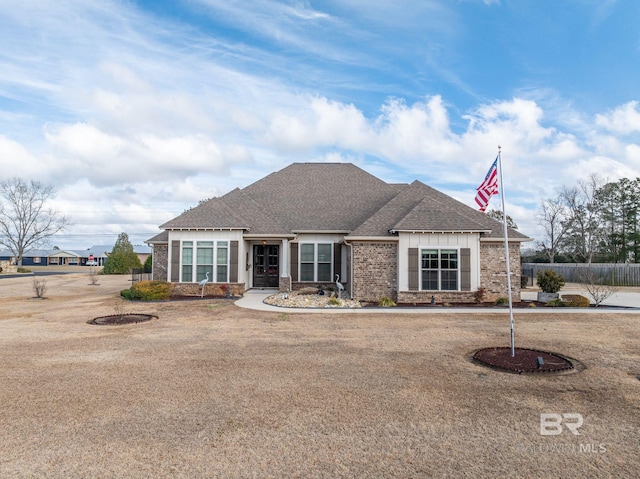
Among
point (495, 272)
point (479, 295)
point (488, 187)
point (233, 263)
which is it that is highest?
point (488, 187)

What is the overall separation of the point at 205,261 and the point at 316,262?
5695 mm

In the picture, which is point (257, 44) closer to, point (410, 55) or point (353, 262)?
point (410, 55)

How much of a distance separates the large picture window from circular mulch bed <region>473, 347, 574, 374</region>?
1287 cm

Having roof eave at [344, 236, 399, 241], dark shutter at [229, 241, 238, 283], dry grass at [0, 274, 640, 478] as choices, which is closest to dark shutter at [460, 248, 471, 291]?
roof eave at [344, 236, 399, 241]

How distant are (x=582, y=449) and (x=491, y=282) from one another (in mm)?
12716

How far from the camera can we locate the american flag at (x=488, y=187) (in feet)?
30.4

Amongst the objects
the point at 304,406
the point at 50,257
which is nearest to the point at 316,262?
the point at 304,406

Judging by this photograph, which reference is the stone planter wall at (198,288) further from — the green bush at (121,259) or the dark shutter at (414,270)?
the green bush at (121,259)

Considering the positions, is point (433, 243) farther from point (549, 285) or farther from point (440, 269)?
point (549, 285)

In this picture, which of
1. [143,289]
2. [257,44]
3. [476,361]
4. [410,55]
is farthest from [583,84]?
[143,289]

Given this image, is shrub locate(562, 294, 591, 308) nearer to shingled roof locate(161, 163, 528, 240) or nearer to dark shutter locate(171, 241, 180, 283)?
shingled roof locate(161, 163, 528, 240)

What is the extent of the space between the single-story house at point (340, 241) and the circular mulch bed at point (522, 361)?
7.58 m

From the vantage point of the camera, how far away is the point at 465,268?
51.8 feet

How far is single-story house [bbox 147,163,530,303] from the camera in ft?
51.9
